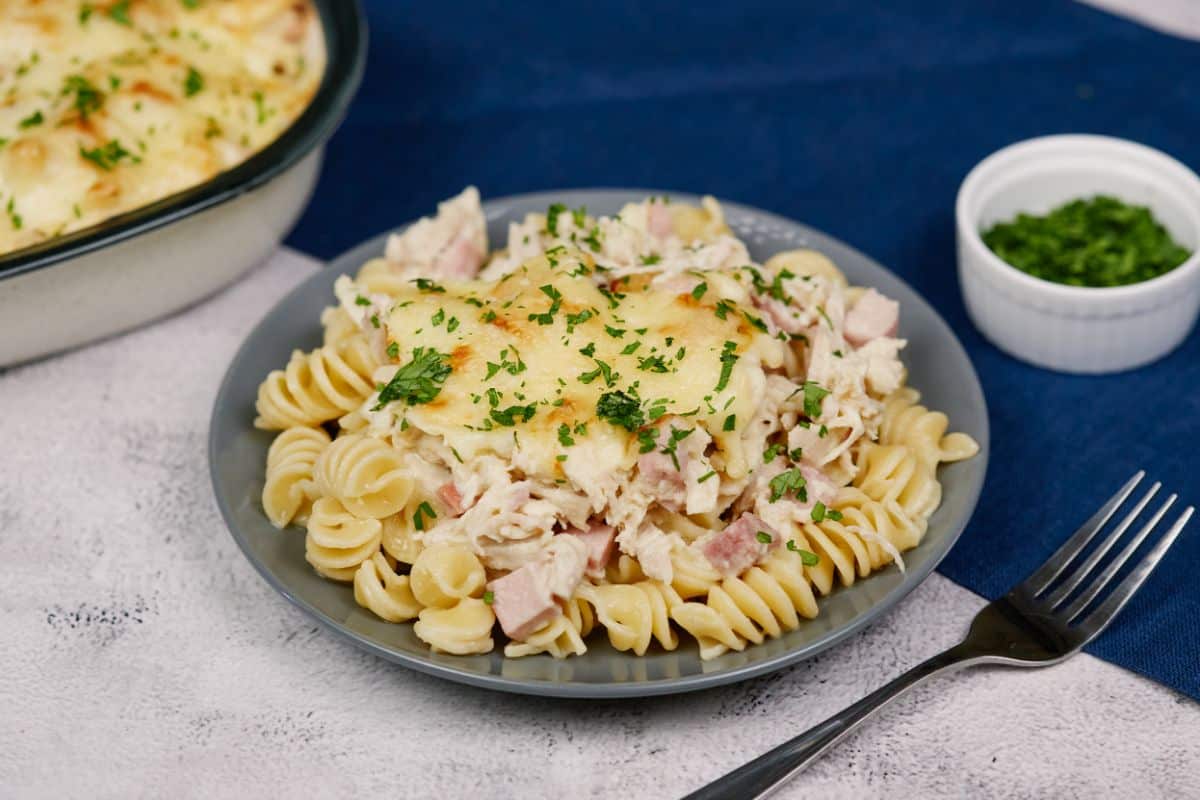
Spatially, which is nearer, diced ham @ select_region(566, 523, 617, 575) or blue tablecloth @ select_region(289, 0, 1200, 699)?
diced ham @ select_region(566, 523, 617, 575)

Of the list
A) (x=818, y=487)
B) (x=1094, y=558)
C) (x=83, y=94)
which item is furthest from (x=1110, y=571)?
(x=83, y=94)

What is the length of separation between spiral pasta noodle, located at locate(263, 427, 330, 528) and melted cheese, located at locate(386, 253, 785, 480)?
1.23 feet

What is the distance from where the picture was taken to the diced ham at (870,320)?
3.71 m

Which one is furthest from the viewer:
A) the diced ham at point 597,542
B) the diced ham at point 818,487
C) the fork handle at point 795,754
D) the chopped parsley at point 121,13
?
the chopped parsley at point 121,13

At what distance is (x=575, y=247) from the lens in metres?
3.76

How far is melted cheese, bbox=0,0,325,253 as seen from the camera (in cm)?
404

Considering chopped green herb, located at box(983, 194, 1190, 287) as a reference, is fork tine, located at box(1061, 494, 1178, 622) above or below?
below

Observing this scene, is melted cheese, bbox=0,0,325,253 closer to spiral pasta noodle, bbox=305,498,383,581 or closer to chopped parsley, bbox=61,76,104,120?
chopped parsley, bbox=61,76,104,120

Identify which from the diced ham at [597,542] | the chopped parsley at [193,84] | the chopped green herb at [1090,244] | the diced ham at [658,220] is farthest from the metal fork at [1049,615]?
the chopped parsley at [193,84]

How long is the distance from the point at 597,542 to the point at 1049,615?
1152 mm

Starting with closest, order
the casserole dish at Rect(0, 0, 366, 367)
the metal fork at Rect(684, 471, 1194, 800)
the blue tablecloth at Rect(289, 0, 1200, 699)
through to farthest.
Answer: the metal fork at Rect(684, 471, 1194, 800), the casserole dish at Rect(0, 0, 366, 367), the blue tablecloth at Rect(289, 0, 1200, 699)

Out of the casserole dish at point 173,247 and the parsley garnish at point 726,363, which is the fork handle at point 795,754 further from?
the casserole dish at point 173,247

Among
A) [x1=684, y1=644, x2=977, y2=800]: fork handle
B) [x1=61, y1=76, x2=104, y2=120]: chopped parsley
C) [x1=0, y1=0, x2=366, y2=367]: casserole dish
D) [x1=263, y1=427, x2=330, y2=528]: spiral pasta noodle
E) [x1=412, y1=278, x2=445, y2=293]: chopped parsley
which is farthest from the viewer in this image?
[x1=61, y1=76, x2=104, y2=120]: chopped parsley

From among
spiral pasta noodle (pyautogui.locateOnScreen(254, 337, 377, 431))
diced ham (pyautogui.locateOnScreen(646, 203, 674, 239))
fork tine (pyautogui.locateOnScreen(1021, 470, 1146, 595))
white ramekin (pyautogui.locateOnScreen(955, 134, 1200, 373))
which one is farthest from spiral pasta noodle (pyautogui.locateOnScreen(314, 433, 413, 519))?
white ramekin (pyautogui.locateOnScreen(955, 134, 1200, 373))
